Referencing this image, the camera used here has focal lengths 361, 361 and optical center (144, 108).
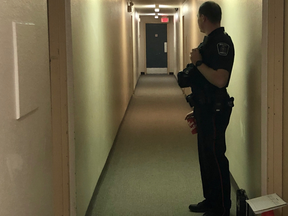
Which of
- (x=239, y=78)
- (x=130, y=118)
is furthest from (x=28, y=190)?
(x=130, y=118)

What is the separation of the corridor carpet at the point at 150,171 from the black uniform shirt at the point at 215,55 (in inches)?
39.5

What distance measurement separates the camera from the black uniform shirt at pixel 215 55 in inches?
91.4

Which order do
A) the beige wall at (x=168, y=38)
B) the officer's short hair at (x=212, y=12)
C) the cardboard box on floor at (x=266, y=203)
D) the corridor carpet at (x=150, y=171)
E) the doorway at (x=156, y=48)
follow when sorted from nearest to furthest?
1. the cardboard box on floor at (x=266, y=203)
2. the officer's short hair at (x=212, y=12)
3. the corridor carpet at (x=150, y=171)
4. the beige wall at (x=168, y=38)
5. the doorway at (x=156, y=48)

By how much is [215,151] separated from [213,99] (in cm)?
36

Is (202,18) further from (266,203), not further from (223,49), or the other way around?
(266,203)

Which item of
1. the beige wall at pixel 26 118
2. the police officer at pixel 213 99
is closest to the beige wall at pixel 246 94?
the police officer at pixel 213 99

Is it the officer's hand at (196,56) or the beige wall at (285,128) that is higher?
the officer's hand at (196,56)

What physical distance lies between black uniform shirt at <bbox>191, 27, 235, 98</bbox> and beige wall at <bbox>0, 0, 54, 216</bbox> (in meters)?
1.19

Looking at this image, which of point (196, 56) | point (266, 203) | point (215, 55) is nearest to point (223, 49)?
point (215, 55)

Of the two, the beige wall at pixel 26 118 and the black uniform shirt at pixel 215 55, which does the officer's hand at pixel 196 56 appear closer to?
the black uniform shirt at pixel 215 55

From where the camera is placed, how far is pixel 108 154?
407 centimetres

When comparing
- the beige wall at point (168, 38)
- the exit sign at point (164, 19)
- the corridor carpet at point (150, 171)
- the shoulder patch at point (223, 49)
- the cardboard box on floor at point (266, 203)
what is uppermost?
the exit sign at point (164, 19)

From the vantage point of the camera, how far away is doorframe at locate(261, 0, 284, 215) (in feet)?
6.51

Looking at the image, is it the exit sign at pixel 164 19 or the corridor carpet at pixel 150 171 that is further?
the exit sign at pixel 164 19
